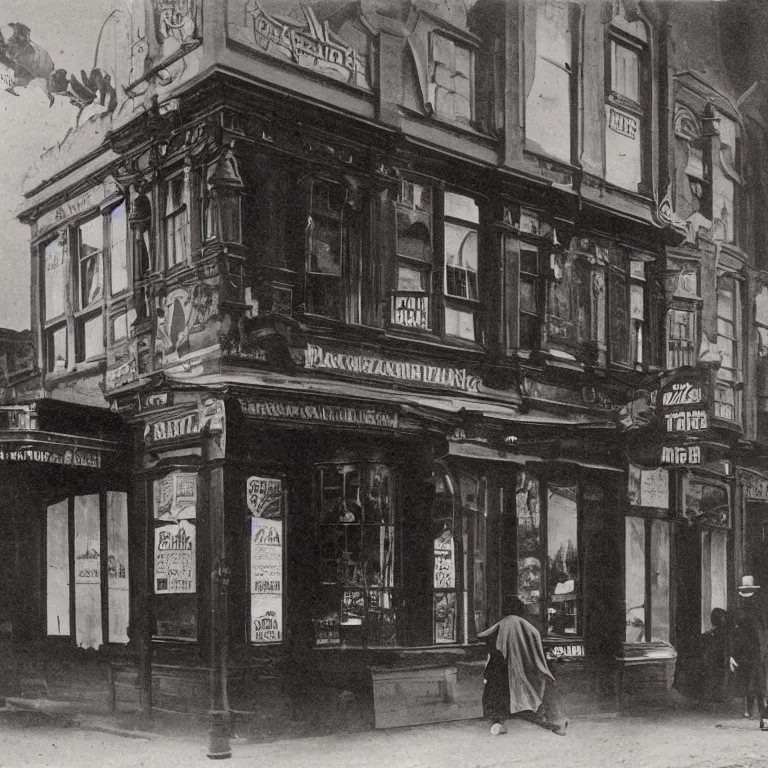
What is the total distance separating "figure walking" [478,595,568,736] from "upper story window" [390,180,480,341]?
3.36 metres

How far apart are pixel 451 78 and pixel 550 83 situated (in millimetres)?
1721

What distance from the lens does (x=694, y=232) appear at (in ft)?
52.1

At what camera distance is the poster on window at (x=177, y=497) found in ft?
34.6

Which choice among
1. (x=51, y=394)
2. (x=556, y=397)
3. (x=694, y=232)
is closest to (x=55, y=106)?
(x=51, y=394)

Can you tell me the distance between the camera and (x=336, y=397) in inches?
416

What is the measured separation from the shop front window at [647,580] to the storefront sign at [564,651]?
1.03 metres

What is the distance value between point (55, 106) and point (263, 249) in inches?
88.3

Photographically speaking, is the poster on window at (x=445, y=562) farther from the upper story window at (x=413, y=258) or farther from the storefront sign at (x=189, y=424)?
the storefront sign at (x=189, y=424)

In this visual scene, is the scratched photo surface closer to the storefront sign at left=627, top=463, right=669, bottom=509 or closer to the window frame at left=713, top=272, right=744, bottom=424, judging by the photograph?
the storefront sign at left=627, top=463, right=669, bottom=509

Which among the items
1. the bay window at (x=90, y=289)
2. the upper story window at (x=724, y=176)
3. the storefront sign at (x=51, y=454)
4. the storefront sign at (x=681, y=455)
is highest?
the upper story window at (x=724, y=176)

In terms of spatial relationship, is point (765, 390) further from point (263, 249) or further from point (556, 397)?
point (263, 249)

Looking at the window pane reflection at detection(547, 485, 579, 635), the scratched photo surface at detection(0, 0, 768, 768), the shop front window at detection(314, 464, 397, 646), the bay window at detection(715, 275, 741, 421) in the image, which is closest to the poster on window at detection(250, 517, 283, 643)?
the scratched photo surface at detection(0, 0, 768, 768)

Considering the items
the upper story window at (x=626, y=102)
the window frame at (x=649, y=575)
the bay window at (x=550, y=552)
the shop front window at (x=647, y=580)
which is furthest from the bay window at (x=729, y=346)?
the bay window at (x=550, y=552)

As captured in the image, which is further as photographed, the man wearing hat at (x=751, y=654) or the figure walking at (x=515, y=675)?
the man wearing hat at (x=751, y=654)
